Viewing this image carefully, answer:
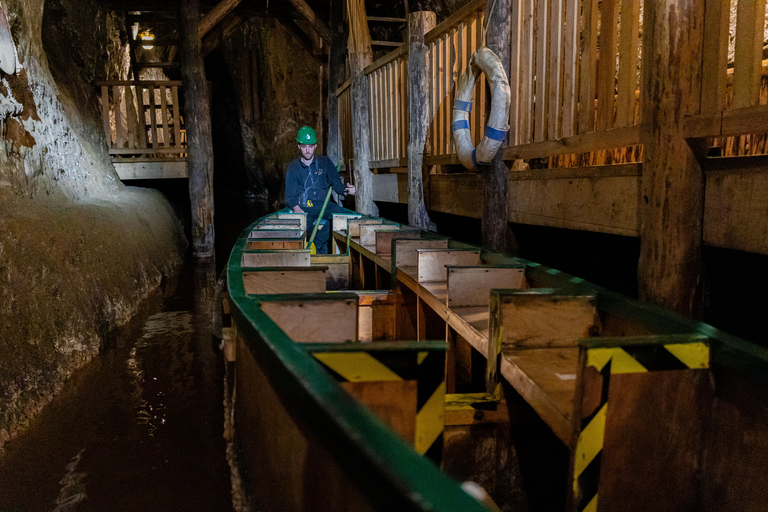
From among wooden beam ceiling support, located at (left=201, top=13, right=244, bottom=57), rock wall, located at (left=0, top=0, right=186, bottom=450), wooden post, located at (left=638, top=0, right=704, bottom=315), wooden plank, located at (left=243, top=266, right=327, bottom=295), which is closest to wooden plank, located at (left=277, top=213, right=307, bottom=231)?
rock wall, located at (left=0, top=0, right=186, bottom=450)

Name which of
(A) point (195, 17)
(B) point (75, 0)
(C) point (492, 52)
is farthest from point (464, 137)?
(B) point (75, 0)

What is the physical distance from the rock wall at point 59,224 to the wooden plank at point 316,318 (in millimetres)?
2143

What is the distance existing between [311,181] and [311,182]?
0.02m

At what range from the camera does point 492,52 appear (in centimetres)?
488

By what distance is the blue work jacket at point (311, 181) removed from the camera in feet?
25.7

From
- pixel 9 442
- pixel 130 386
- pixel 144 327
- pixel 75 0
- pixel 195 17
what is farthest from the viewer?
pixel 195 17

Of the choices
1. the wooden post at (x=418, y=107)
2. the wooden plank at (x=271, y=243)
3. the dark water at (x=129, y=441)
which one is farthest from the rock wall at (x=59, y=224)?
the wooden post at (x=418, y=107)

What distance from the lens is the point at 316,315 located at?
2506mm

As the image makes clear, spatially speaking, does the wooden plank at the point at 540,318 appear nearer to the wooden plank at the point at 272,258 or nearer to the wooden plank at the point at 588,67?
the wooden plank at the point at 588,67

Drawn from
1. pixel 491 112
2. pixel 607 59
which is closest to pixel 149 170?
pixel 491 112

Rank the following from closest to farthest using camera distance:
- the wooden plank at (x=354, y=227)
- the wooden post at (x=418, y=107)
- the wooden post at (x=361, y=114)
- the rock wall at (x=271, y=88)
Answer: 1. the wooden post at (x=418, y=107)
2. the wooden plank at (x=354, y=227)
3. the wooden post at (x=361, y=114)
4. the rock wall at (x=271, y=88)

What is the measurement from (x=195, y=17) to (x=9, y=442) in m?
9.66

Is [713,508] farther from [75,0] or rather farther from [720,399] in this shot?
[75,0]

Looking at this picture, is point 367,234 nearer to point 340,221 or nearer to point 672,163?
point 340,221
